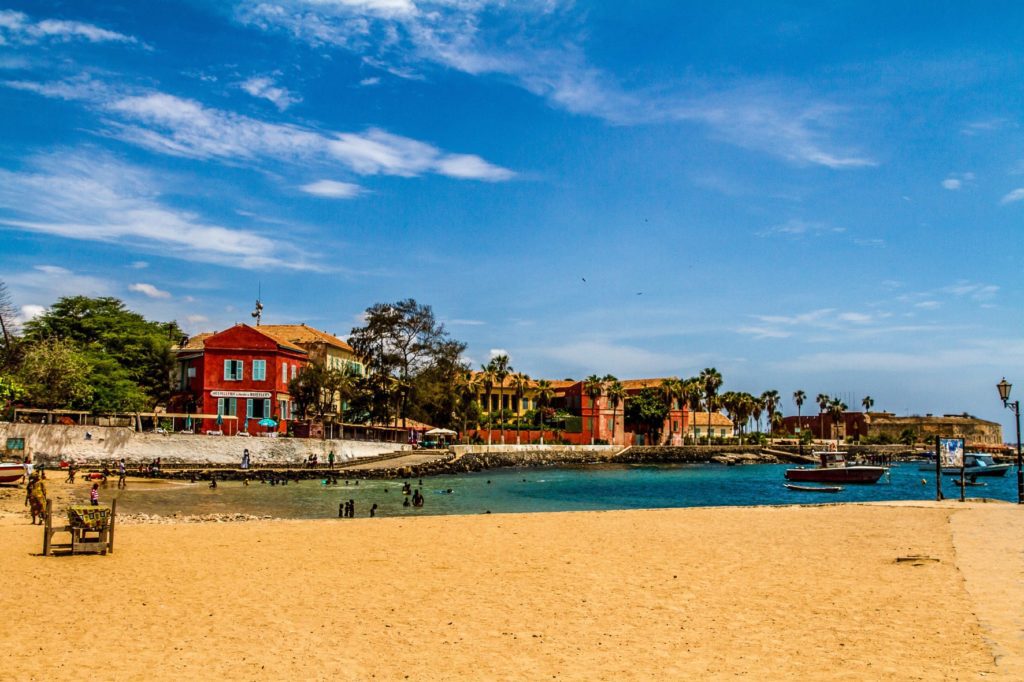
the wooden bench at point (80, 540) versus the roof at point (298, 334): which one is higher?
the roof at point (298, 334)

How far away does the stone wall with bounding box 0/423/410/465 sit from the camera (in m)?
48.6

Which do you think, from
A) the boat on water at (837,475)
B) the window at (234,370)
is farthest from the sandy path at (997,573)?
the window at (234,370)

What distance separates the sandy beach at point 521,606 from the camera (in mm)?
9523

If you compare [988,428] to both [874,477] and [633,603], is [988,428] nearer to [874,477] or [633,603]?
[874,477]

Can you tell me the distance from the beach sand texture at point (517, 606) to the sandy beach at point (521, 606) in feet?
0.15

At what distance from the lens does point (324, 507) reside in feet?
115

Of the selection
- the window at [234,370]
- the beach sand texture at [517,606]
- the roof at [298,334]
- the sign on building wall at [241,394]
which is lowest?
the beach sand texture at [517,606]

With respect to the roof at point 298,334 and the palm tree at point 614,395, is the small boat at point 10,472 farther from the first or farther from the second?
the palm tree at point 614,395

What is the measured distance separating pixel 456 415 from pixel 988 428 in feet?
→ 398

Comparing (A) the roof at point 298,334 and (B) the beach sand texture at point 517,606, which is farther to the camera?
(A) the roof at point 298,334

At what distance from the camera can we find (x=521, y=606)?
1286cm

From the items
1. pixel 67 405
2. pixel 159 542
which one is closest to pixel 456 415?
pixel 67 405

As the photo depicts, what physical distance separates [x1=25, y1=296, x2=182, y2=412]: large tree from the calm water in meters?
23.9

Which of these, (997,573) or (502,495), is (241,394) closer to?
(502,495)
